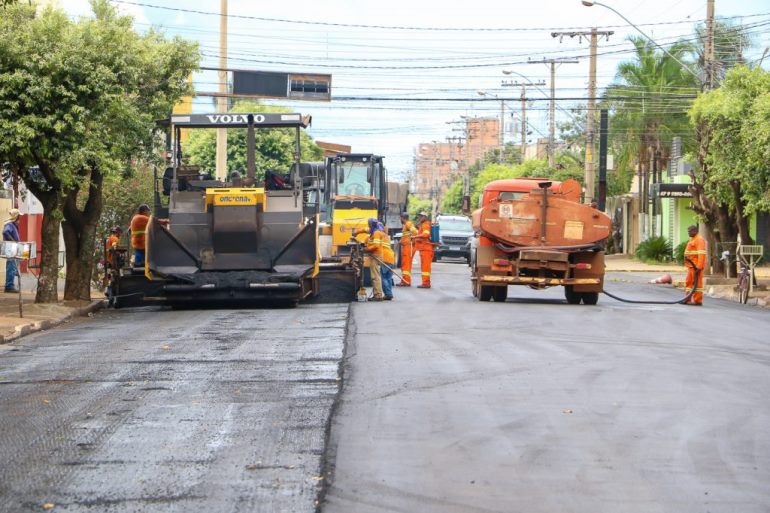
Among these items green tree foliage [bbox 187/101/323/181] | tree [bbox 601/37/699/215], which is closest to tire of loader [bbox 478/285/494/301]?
green tree foliage [bbox 187/101/323/181]

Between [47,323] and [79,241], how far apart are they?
181 inches

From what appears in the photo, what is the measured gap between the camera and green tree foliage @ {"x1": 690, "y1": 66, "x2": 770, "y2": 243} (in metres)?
27.2

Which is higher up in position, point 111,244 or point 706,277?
point 111,244

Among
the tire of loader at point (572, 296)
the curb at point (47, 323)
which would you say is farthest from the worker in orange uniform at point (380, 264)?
the curb at point (47, 323)

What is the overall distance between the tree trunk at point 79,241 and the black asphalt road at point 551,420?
7717 mm

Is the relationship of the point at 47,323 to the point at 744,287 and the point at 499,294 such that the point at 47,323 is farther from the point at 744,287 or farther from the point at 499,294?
the point at 744,287

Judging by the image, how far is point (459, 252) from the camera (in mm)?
48344

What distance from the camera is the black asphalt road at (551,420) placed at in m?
7.28

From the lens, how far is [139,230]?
23719mm

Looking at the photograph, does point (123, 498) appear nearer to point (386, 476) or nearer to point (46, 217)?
point (386, 476)

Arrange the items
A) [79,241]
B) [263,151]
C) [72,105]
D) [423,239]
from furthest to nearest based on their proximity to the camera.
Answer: [423,239] → [263,151] → [79,241] → [72,105]

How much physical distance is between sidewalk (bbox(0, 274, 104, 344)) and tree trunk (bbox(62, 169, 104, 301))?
398mm

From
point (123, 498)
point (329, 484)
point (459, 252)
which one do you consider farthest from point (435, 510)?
point (459, 252)

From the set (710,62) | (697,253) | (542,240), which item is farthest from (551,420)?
(710,62)
